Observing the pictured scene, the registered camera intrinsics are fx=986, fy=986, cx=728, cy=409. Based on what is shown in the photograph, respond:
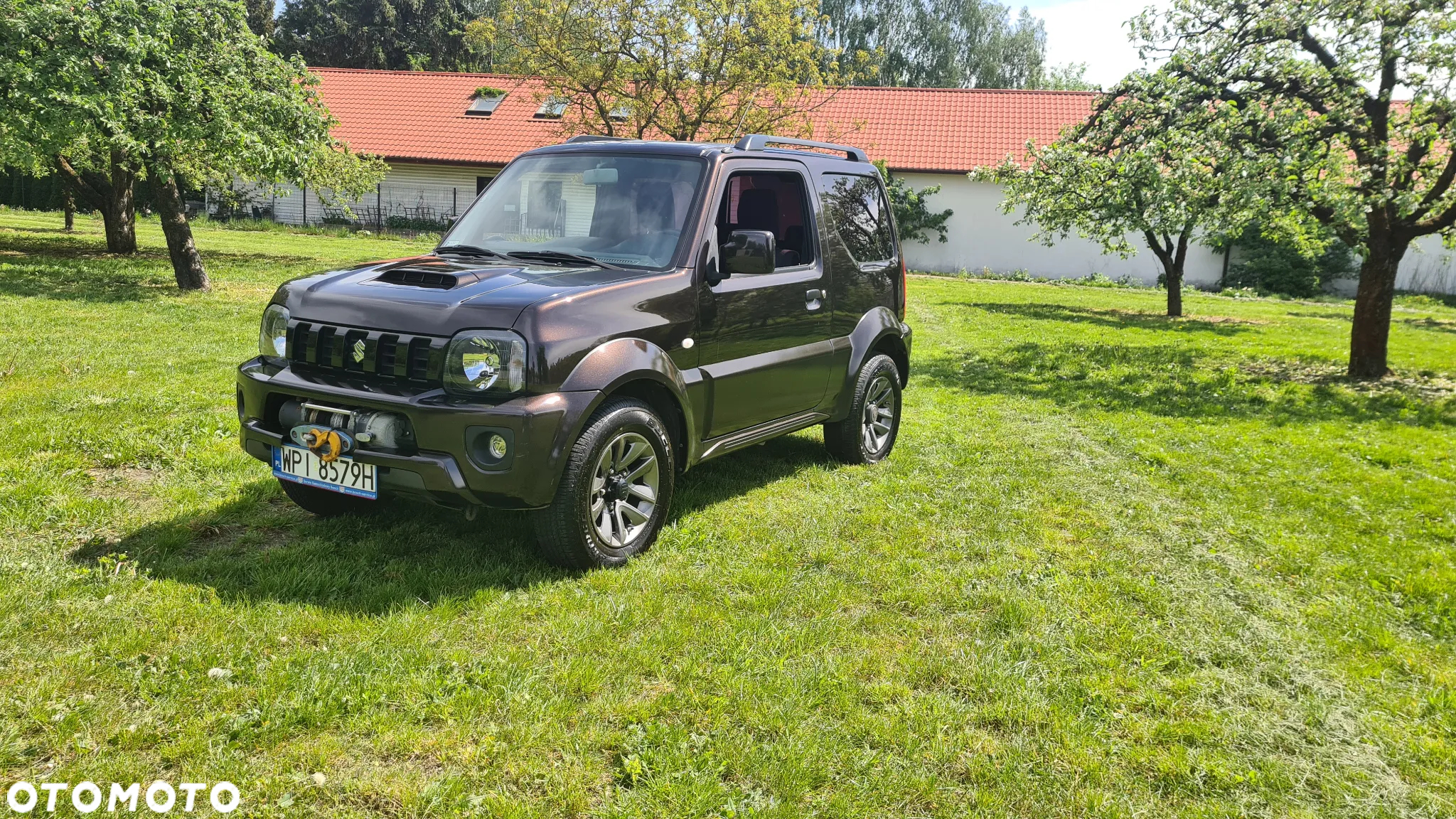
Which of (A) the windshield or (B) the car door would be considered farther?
(B) the car door

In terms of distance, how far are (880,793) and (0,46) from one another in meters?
14.5

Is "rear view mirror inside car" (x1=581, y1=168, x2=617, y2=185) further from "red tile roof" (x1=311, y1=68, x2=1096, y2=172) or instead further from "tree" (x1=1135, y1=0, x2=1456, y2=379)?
"red tile roof" (x1=311, y1=68, x2=1096, y2=172)

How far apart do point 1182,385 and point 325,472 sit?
32.9ft

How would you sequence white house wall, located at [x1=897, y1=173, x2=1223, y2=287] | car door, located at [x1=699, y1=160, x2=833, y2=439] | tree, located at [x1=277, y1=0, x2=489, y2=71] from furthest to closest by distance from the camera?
tree, located at [x1=277, y1=0, x2=489, y2=71] → white house wall, located at [x1=897, y1=173, x2=1223, y2=287] → car door, located at [x1=699, y1=160, x2=833, y2=439]

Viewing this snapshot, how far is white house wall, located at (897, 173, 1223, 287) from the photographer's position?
30.8 meters

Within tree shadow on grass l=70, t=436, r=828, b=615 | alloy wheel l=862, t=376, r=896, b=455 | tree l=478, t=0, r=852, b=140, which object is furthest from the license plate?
tree l=478, t=0, r=852, b=140

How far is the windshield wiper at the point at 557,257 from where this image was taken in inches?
201

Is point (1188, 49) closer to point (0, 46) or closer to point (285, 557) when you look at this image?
point (285, 557)

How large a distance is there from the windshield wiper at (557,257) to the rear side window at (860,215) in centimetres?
185

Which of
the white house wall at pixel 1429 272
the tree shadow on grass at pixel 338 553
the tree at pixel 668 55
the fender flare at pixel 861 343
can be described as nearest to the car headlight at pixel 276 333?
the tree shadow on grass at pixel 338 553

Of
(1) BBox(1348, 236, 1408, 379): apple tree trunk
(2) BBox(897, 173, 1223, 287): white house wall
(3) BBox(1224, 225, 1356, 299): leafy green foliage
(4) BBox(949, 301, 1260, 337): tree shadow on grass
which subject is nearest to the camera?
(1) BBox(1348, 236, 1408, 379): apple tree trunk

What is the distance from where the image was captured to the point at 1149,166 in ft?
41.2

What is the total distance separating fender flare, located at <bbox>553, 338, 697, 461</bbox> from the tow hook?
0.95 metres

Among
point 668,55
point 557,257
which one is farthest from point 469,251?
point 668,55
